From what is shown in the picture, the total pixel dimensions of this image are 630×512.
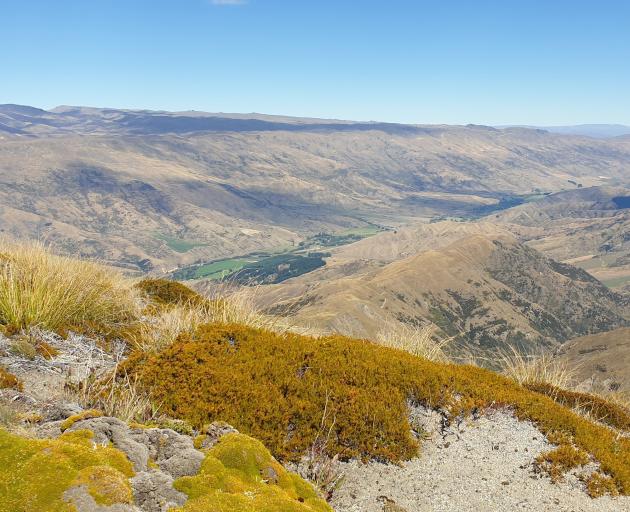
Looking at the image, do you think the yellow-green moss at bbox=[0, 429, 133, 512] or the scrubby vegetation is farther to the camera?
the scrubby vegetation

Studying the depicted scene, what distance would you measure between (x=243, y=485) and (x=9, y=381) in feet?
17.7

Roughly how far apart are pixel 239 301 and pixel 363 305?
167m

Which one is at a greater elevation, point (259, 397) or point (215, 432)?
point (215, 432)

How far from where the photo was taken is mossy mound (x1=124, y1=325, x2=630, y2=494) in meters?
9.48

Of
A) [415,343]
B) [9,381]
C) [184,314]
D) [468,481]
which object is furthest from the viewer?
[415,343]

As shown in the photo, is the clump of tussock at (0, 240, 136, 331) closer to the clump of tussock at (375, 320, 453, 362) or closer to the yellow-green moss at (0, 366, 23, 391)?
the yellow-green moss at (0, 366, 23, 391)

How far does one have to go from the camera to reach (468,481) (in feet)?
30.1

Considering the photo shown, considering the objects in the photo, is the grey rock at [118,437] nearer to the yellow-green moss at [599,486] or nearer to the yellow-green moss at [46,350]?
the yellow-green moss at [46,350]

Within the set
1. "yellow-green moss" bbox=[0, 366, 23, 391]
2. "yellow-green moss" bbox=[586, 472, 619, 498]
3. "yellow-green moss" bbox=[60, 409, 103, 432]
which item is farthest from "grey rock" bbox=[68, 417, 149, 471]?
"yellow-green moss" bbox=[586, 472, 619, 498]

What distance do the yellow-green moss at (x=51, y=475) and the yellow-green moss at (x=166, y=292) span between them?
13000mm

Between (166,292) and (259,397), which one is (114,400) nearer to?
(259,397)

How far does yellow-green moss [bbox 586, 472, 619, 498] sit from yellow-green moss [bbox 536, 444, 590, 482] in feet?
1.25

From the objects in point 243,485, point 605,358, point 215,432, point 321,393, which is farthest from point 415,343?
point 605,358

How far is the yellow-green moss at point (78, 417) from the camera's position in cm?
691
